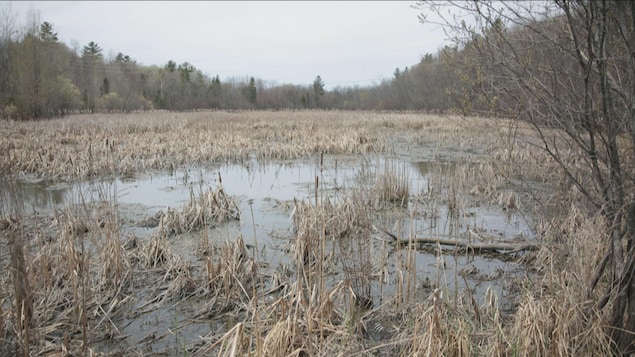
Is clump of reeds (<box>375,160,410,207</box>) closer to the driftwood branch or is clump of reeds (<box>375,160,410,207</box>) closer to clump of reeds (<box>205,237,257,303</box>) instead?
the driftwood branch

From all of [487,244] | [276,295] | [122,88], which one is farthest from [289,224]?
[122,88]

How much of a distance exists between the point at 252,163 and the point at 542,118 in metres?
9.11

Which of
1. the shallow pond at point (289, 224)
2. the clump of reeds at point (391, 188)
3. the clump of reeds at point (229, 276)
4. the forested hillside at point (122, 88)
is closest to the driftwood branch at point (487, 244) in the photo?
the shallow pond at point (289, 224)

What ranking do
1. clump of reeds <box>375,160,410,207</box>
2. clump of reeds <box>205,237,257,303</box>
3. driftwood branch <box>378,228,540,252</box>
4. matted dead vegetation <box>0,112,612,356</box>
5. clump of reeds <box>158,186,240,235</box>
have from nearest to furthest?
1. matted dead vegetation <box>0,112,612,356</box>
2. clump of reeds <box>205,237,257,303</box>
3. driftwood branch <box>378,228,540,252</box>
4. clump of reeds <box>158,186,240,235</box>
5. clump of reeds <box>375,160,410,207</box>

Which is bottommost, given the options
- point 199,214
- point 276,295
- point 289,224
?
point 276,295

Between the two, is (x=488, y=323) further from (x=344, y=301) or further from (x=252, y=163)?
(x=252, y=163)

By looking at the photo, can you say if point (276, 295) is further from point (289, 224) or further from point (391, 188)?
point (391, 188)

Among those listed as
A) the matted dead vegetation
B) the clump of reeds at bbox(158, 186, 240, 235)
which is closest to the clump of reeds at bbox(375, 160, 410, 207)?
the matted dead vegetation

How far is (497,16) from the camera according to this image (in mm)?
2842

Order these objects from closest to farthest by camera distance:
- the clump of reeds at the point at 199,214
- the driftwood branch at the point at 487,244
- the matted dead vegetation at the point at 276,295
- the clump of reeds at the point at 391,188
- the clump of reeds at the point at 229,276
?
the matted dead vegetation at the point at 276,295, the clump of reeds at the point at 229,276, the driftwood branch at the point at 487,244, the clump of reeds at the point at 199,214, the clump of reeds at the point at 391,188

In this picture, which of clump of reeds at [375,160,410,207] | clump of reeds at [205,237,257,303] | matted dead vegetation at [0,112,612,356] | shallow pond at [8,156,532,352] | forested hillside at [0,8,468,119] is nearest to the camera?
matted dead vegetation at [0,112,612,356]

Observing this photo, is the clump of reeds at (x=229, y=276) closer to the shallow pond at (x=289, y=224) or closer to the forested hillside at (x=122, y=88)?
the shallow pond at (x=289, y=224)

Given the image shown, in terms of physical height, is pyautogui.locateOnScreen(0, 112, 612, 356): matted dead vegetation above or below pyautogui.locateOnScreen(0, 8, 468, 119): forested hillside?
below

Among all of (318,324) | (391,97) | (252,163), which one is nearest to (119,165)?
(252,163)
